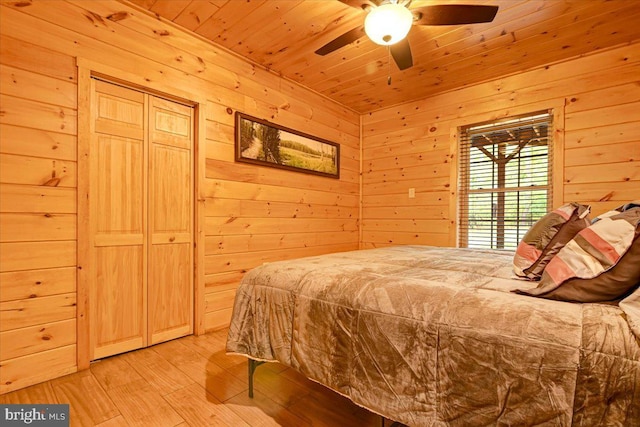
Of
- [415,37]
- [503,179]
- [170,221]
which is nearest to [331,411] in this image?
[170,221]

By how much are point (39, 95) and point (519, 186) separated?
13.3 feet

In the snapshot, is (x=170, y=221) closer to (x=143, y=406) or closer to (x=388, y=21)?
(x=143, y=406)

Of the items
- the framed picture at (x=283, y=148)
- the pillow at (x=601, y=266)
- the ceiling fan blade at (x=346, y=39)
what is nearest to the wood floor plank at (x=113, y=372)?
the framed picture at (x=283, y=148)

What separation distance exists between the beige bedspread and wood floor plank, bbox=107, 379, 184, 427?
0.42 meters

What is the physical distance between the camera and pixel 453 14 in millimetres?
1739

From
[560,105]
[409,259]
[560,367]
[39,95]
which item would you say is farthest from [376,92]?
[560,367]

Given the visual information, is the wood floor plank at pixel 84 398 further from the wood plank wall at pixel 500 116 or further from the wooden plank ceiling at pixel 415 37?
the wood plank wall at pixel 500 116

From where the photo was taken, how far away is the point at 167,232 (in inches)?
94.0

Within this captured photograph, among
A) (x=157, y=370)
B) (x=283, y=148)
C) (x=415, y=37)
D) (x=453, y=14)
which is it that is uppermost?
(x=415, y=37)

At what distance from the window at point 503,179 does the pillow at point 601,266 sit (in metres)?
2.28

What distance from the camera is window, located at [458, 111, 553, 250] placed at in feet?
10.1

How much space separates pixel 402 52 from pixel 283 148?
1.49 m

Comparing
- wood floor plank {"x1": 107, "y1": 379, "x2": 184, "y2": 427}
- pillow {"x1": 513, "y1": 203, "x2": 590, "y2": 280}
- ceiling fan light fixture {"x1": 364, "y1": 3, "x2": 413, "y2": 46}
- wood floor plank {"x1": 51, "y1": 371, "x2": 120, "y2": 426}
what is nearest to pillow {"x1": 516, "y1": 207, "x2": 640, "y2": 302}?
pillow {"x1": 513, "y1": 203, "x2": 590, "y2": 280}

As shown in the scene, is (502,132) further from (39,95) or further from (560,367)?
(39,95)
